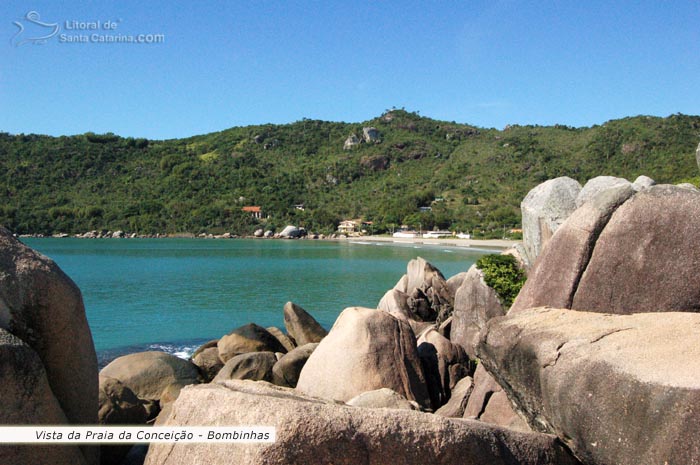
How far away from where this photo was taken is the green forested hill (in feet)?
Result: 416

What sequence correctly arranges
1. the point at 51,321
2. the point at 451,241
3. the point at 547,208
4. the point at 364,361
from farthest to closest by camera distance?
the point at 451,241 < the point at 547,208 < the point at 364,361 < the point at 51,321

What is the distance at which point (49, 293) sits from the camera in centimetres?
592

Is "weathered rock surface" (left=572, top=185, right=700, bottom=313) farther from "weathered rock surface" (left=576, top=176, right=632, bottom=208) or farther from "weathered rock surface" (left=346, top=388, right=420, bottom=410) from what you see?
"weathered rock surface" (left=576, top=176, right=632, bottom=208)

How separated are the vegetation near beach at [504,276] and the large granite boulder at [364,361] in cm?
469

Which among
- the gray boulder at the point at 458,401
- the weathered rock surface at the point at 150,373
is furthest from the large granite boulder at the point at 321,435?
the weathered rock surface at the point at 150,373

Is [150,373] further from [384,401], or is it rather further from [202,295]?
[202,295]

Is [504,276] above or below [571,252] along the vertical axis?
below

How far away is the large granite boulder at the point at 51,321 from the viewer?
5645mm

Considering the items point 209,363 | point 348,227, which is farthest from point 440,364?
point 348,227

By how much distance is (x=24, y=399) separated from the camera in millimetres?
5086

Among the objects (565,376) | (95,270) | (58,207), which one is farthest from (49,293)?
(58,207)

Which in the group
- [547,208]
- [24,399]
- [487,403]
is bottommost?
[487,403]
